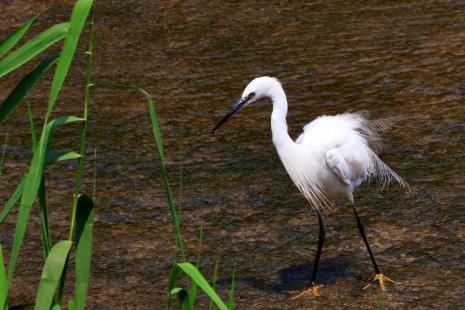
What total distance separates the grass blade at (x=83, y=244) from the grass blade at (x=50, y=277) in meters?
0.03

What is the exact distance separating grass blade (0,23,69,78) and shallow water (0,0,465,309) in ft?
5.35

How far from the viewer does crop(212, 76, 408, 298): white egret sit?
4281 millimetres

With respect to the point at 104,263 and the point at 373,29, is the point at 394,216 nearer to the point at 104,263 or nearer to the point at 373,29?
the point at 104,263

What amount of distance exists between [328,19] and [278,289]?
384cm

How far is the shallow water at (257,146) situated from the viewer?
4.50 meters

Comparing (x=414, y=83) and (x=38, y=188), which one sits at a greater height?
(x=38, y=188)

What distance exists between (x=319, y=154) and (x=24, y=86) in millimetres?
2328

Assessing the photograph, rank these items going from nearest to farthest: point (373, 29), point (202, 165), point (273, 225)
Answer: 1. point (273, 225)
2. point (202, 165)
3. point (373, 29)

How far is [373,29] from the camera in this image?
7586mm

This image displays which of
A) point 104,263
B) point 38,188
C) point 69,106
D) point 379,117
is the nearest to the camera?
point 38,188

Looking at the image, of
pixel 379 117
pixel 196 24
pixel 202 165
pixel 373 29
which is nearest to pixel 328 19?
pixel 373 29

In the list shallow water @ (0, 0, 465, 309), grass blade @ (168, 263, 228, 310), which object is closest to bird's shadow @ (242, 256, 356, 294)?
shallow water @ (0, 0, 465, 309)

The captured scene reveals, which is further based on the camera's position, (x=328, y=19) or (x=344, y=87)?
(x=328, y=19)

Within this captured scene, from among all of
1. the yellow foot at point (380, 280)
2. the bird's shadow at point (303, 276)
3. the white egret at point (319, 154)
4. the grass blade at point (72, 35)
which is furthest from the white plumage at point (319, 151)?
the grass blade at point (72, 35)
